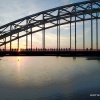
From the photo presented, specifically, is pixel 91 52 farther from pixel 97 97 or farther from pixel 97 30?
pixel 97 97

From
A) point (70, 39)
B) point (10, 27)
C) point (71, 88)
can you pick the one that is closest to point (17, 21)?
point (10, 27)

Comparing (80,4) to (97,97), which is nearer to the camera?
(97,97)

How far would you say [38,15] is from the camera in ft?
230

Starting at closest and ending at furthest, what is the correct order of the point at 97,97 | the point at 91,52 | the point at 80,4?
the point at 97,97 → the point at 91,52 → the point at 80,4

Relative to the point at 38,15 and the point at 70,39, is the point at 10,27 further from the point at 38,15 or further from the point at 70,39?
the point at 70,39

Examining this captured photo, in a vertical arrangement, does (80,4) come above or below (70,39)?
above

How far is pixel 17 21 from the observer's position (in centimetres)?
7062

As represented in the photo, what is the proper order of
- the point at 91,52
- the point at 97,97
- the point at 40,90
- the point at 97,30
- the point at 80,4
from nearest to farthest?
1. the point at 97,97
2. the point at 40,90
3. the point at 91,52
4. the point at 80,4
5. the point at 97,30

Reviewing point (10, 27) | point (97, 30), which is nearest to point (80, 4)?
point (97, 30)

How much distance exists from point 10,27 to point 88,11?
62.7ft

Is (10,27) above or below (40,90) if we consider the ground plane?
above

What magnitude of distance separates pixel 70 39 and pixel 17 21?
13.7 metres

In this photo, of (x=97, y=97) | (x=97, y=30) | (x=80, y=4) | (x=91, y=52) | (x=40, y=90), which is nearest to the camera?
(x=97, y=97)

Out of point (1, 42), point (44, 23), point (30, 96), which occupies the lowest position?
point (30, 96)
